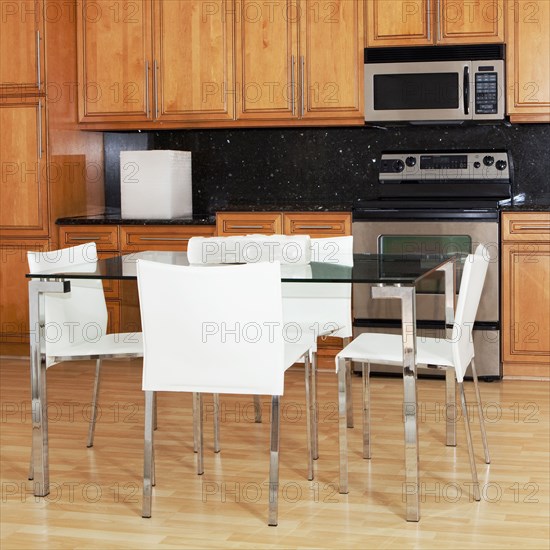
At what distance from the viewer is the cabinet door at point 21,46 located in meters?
5.42

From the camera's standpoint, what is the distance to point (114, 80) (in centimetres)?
560

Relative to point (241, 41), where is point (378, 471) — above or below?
below

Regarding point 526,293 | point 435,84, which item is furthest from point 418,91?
point 526,293

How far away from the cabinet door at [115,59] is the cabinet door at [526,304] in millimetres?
2218

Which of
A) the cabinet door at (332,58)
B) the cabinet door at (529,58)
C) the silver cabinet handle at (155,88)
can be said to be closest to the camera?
the cabinet door at (529,58)

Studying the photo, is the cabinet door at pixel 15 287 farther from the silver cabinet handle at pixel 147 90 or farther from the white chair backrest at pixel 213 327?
the white chair backrest at pixel 213 327

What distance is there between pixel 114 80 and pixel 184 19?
54 centimetres

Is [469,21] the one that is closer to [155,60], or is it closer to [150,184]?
[155,60]

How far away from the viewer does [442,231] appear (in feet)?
16.2

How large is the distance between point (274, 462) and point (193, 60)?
3.13m

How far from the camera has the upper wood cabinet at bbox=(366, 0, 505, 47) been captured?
5.02m

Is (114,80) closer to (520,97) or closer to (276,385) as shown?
(520,97)

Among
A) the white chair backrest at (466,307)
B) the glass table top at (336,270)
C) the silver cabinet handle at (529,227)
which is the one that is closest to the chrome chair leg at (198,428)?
the glass table top at (336,270)

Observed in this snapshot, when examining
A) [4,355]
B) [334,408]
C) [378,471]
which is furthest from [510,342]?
[4,355]
